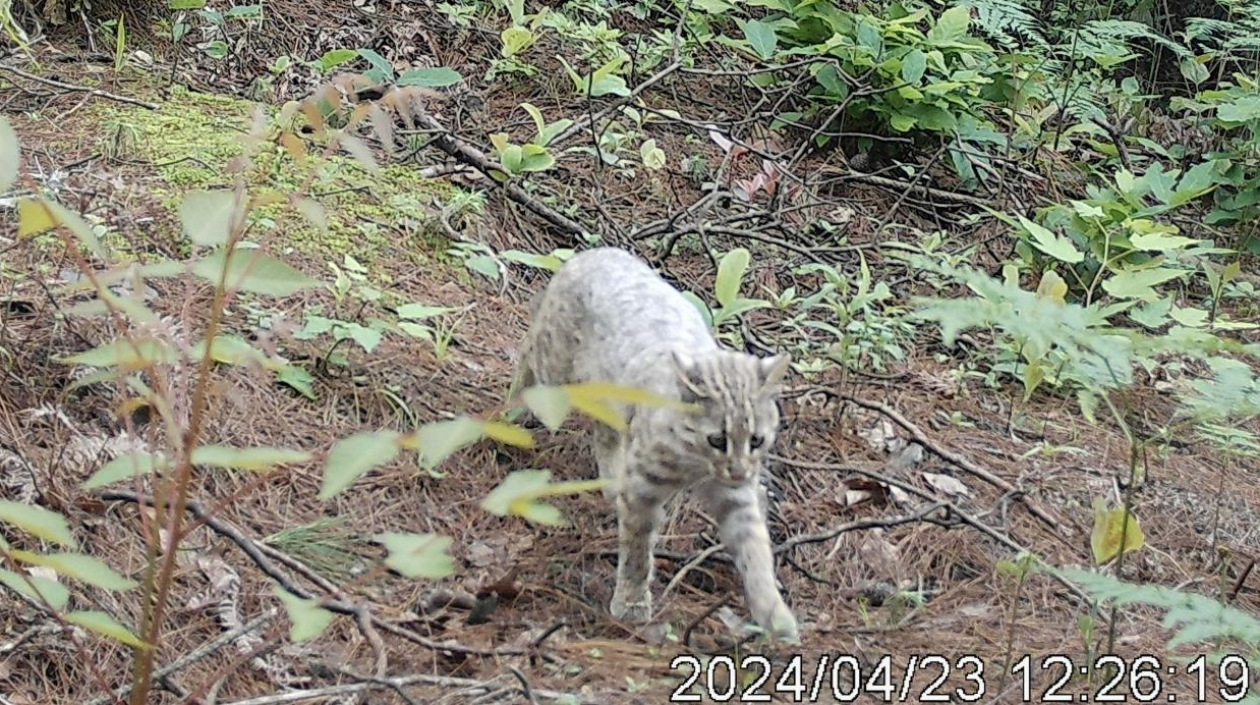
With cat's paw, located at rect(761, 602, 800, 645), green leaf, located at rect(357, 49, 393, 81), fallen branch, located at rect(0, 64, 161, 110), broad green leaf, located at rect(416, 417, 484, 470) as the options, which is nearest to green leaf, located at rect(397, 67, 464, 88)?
green leaf, located at rect(357, 49, 393, 81)

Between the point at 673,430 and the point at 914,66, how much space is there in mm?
3741

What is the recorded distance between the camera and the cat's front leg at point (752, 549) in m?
3.55

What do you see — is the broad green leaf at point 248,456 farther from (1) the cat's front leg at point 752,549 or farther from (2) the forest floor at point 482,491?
(1) the cat's front leg at point 752,549

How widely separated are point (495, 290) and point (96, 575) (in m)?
3.69

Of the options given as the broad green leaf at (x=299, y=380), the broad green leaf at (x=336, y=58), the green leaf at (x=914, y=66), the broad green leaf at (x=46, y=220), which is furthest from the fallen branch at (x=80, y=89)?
the broad green leaf at (x=46, y=220)

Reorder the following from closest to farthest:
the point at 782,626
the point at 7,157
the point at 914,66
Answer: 1. the point at 7,157
2. the point at 782,626
3. the point at 914,66

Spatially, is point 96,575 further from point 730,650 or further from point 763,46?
point 763,46

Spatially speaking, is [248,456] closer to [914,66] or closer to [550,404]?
[550,404]

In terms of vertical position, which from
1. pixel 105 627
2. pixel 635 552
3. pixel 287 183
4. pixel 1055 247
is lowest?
pixel 635 552

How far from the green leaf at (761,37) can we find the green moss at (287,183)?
2.03m

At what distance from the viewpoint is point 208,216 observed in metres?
1.80

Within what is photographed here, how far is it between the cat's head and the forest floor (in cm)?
46

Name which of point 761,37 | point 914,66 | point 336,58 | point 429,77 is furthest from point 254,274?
point 761,37

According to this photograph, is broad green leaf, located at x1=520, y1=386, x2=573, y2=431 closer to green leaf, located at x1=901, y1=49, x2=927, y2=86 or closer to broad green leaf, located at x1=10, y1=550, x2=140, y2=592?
broad green leaf, located at x1=10, y1=550, x2=140, y2=592
